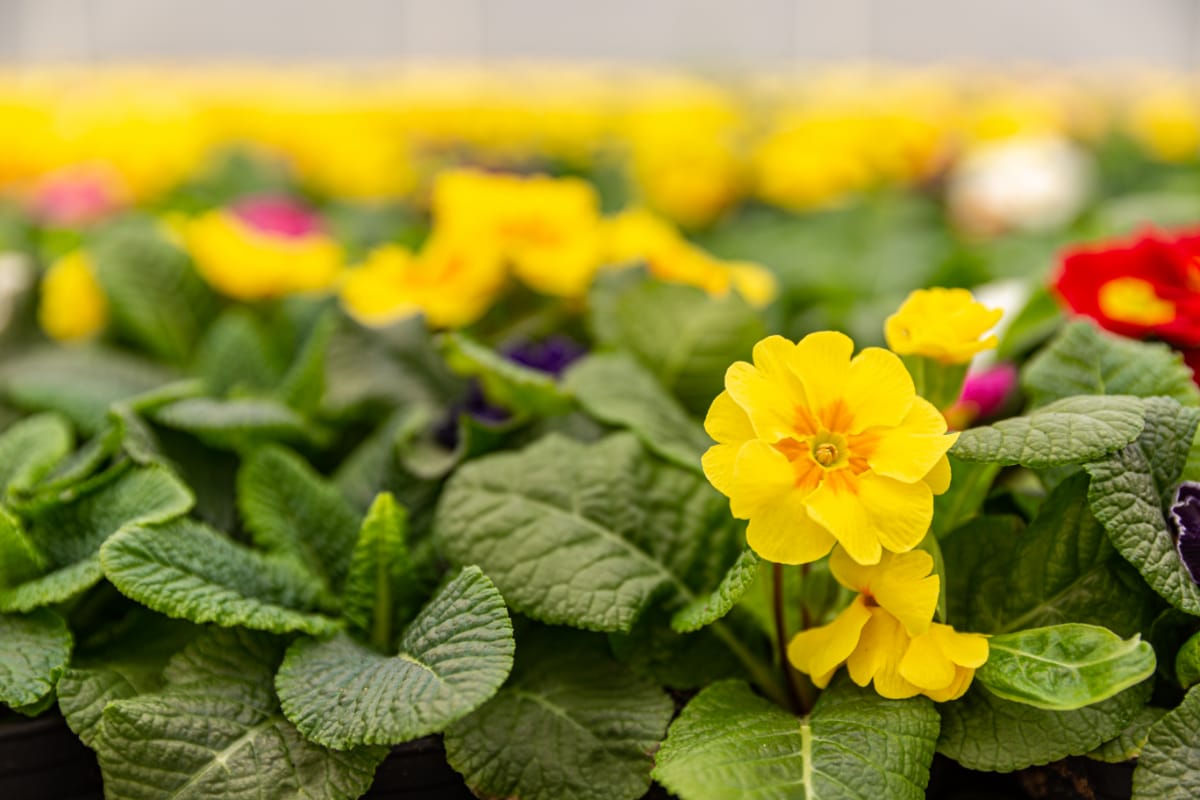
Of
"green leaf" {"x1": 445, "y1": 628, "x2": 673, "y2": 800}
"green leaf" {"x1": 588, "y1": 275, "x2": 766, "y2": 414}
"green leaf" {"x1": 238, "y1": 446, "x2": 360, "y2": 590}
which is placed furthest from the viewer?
"green leaf" {"x1": 588, "y1": 275, "x2": 766, "y2": 414}

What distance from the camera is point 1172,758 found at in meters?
Result: 0.70

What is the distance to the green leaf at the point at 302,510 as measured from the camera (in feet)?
3.01

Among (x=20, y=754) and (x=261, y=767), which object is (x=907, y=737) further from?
(x=20, y=754)

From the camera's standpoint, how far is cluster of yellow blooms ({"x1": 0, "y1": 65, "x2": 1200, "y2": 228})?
89.6 inches

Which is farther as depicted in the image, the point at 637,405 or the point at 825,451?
the point at 637,405

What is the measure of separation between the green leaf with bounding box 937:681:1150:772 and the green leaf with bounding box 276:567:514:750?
0.95 ft

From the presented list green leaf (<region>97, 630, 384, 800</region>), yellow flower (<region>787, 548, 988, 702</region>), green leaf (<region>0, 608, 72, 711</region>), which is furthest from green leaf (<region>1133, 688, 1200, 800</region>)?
green leaf (<region>0, 608, 72, 711</region>)

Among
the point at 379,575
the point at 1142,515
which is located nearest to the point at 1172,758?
the point at 1142,515

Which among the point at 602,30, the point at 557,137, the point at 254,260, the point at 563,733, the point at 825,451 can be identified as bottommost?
the point at 602,30

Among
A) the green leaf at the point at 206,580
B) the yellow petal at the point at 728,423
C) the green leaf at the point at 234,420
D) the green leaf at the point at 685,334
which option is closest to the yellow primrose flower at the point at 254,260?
the green leaf at the point at 234,420

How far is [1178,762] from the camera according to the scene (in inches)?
27.4

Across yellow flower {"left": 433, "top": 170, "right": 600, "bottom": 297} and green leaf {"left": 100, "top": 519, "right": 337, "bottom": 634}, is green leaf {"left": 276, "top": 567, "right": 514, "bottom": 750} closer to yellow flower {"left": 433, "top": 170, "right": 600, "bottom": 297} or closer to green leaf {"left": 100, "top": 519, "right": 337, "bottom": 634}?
green leaf {"left": 100, "top": 519, "right": 337, "bottom": 634}

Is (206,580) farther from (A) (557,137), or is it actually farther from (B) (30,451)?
(A) (557,137)

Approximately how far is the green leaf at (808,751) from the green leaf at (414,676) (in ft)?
0.40
